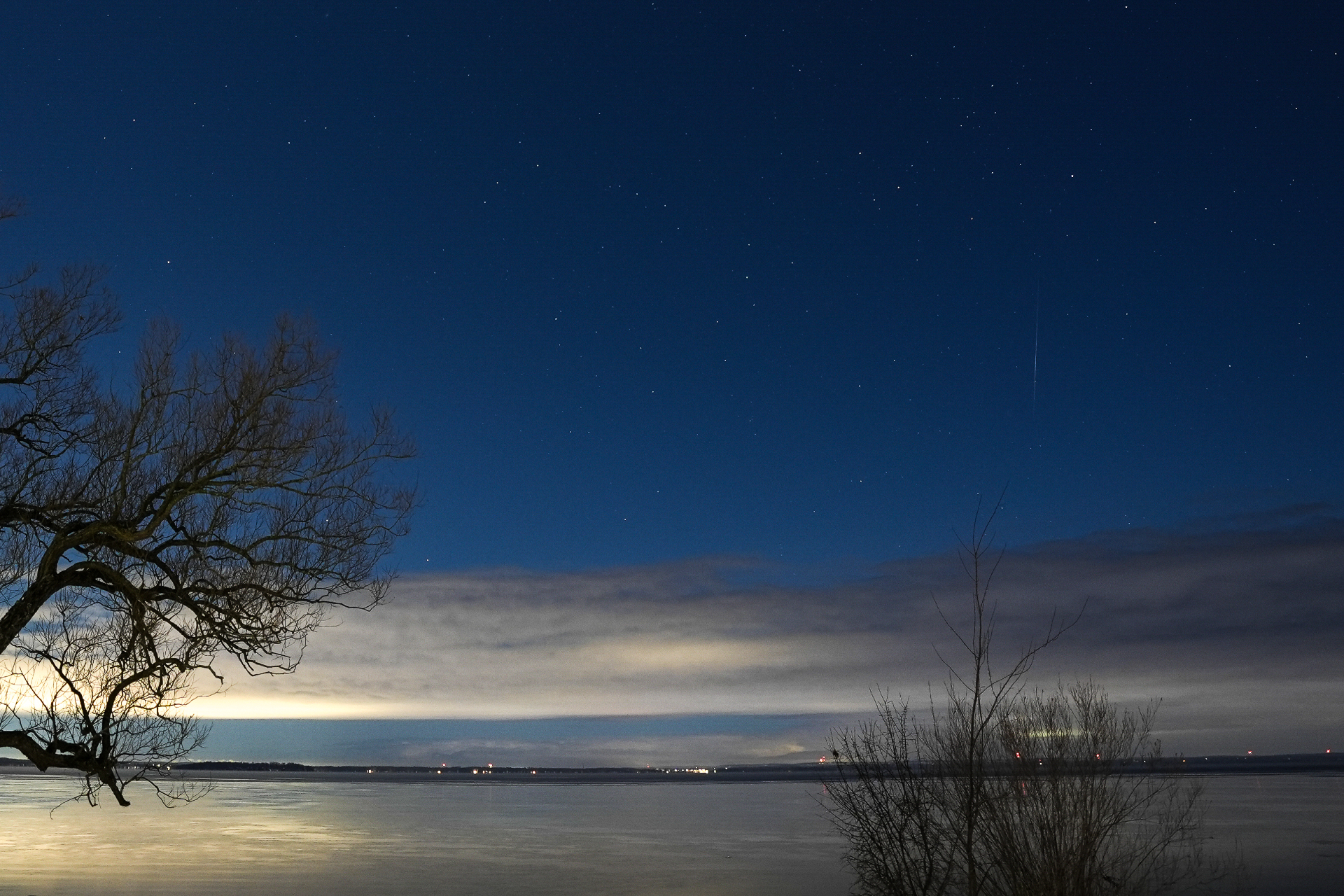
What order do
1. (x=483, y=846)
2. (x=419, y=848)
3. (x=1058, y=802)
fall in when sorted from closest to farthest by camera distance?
(x=1058, y=802)
(x=419, y=848)
(x=483, y=846)

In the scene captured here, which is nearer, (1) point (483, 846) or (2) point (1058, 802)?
(2) point (1058, 802)

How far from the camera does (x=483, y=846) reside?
28203mm

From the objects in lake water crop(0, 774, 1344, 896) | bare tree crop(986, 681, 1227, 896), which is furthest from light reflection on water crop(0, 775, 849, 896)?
bare tree crop(986, 681, 1227, 896)

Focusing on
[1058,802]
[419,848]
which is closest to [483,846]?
[419,848]

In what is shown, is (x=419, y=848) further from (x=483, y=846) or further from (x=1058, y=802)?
(x=1058, y=802)

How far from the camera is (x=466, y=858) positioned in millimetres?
25234

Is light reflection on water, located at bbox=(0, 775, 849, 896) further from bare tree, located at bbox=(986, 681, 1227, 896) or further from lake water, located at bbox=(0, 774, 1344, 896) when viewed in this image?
bare tree, located at bbox=(986, 681, 1227, 896)

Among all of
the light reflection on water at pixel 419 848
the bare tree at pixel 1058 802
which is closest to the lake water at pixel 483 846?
the light reflection on water at pixel 419 848

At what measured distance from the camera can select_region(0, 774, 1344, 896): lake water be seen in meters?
20.4

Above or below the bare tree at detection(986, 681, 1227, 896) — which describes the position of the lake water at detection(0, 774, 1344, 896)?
below

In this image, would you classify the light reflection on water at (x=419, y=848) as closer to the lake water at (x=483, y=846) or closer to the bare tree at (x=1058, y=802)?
the lake water at (x=483, y=846)

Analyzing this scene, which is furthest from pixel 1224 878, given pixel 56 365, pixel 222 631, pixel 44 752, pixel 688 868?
pixel 56 365

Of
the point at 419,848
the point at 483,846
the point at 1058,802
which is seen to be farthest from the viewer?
the point at 483,846

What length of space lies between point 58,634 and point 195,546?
190cm
